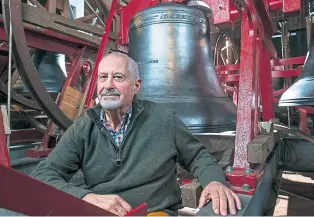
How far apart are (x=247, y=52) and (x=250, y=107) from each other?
0.96 feet

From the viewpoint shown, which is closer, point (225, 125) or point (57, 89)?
point (225, 125)

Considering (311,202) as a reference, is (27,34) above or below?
above

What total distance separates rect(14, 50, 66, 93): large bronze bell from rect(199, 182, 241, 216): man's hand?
2.43 m

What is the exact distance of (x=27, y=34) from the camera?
2.29 m

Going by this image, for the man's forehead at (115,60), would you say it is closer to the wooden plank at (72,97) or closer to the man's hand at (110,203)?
the man's hand at (110,203)

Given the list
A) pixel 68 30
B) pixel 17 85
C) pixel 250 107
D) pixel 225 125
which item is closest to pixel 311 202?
pixel 225 125

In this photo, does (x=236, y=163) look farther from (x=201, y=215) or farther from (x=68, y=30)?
(x=68, y=30)

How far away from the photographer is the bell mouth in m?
1.42

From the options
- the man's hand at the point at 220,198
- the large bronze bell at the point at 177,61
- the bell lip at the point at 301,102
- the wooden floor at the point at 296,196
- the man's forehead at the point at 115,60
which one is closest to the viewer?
the man's hand at the point at 220,198

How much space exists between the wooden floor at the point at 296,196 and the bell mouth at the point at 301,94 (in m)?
1.31

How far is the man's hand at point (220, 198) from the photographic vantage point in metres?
0.82

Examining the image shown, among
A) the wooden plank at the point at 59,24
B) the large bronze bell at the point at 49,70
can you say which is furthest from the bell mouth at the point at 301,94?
the large bronze bell at the point at 49,70

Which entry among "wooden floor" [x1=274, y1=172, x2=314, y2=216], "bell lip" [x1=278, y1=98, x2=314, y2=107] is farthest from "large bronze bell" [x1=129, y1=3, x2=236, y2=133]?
"wooden floor" [x1=274, y1=172, x2=314, y2=216]

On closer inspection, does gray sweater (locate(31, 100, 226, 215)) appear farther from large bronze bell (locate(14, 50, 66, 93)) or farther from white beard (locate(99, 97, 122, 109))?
large bronze bell (locate(14, 50, 66, 93))
